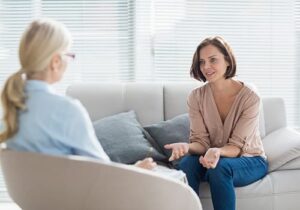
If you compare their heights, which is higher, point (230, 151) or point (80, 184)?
point (80, 184)

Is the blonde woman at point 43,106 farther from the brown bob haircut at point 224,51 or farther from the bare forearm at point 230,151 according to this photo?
the brown bob haircut at point 224,51

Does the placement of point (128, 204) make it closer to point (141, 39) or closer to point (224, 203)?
point (224, 203)

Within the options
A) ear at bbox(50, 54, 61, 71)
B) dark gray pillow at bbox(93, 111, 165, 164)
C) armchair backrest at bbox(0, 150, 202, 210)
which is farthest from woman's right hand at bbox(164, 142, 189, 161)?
ear at bbox(50, 54, 61, 71)

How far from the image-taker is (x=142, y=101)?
326 cm

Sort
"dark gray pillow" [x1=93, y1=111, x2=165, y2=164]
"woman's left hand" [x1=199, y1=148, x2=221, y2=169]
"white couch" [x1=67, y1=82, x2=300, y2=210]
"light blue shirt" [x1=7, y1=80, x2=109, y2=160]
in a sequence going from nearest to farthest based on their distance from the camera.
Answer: "light blue shirt" [x1=7, y1=80, x2=109, y2=160] < "woman's left hand" [x1=199, y1=148, x2=221, y2=169] < "dark gray pillow" [x1=93, y1=111, x2=165, y2=164] < "white couch" [x1=67, y1=82, x2=300, y2=210]

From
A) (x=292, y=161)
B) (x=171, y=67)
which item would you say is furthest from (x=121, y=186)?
(x=171, y=67)

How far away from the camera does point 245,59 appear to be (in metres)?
3.80

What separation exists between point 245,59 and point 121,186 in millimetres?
2345

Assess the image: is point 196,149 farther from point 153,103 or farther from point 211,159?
point 153,103

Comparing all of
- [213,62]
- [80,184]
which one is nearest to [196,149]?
[213,62]

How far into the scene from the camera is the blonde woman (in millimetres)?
1617

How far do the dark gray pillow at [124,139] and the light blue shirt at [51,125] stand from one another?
1288 millimetres

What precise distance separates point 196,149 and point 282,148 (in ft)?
1.68

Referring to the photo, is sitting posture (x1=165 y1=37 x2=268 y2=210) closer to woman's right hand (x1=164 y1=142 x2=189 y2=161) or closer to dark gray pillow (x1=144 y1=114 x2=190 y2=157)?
woman's right hand (x1=164 y1=142 x2=189 y2=161)
